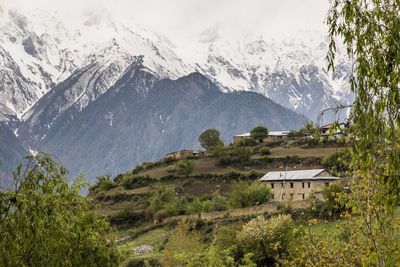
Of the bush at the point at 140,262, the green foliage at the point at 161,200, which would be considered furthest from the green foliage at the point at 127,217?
the bush at the point at 140,262

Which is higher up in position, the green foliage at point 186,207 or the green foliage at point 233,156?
the green foliage at point 233,156

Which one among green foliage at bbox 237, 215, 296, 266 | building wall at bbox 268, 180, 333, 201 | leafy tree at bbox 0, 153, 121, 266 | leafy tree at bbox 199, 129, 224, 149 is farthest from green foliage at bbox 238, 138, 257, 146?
leafy tree at bbox 0, 153, 121, 266

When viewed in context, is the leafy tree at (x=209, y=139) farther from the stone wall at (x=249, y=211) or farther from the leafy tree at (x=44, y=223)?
the leafy tree at (x=44, y=223)

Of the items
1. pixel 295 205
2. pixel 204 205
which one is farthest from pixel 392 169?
pixel 204 205

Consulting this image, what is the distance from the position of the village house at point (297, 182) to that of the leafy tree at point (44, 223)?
4855cm

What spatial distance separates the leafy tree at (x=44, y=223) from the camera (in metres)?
11.8

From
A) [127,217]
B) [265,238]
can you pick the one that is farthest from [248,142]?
[265,238]

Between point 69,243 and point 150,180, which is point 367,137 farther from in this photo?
point 150,180

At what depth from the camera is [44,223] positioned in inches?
489

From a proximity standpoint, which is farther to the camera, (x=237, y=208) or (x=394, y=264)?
(x=237, y=208)

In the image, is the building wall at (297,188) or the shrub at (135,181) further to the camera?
the shrub at (135,181)

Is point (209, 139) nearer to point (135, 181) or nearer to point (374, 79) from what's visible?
point (135, 181)

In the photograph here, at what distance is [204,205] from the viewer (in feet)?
213

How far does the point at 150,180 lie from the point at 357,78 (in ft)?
305
